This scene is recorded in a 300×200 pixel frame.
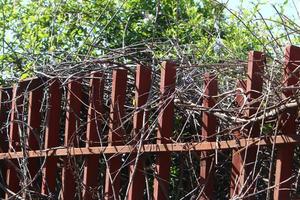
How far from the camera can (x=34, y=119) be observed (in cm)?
476

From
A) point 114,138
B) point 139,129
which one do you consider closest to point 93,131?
point 114,138

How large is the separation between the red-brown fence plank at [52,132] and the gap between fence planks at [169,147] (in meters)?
0.06

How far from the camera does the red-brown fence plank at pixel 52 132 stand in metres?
4.47

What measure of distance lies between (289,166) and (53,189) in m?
1.85

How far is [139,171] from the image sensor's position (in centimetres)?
377

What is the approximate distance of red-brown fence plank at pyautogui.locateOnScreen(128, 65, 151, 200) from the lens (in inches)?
148

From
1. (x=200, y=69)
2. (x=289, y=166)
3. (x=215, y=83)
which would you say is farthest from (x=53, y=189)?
(x=289, y=166)

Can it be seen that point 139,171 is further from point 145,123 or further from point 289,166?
point 289,166

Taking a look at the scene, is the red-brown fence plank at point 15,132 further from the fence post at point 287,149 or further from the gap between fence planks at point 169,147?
the fence post at point 287,149

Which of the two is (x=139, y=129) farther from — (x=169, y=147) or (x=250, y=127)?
(x=250, y=127)

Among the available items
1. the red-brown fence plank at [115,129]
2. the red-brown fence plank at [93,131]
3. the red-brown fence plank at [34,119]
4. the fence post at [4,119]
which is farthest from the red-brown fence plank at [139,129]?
the fence post at [4,119]

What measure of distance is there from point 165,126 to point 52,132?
1.11 metres

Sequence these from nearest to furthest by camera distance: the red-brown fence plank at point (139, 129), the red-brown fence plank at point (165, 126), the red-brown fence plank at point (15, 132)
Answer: the red-brown fence plank at point (165, 126), the red-brown fence plank at point (139, 129), the red-brown fence plank at point (15, 132)

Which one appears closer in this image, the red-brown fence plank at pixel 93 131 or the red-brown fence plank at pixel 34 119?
the red-brown fence plank at pixel 93 131
